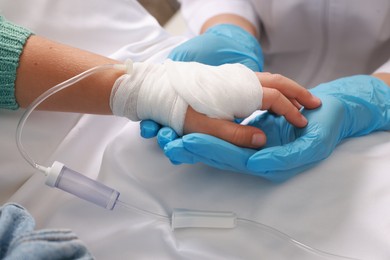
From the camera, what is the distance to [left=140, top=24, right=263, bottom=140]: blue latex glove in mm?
888

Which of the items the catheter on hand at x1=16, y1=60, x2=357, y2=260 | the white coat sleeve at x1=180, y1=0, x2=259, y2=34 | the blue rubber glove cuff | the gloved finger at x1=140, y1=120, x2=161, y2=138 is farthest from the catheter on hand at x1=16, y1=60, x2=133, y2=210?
the white coat sleeve at x1=180, y1=0, x2=259, y2=34

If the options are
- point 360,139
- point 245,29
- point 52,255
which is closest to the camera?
point 52,255

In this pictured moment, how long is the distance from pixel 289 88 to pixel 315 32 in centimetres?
49

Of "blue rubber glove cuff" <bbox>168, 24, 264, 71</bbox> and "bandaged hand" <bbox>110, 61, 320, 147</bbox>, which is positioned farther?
"blue rubber glove cuff" <bbox>168, 24, 264, 71</bbox>

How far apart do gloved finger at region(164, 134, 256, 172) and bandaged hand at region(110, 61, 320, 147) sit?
1.2 inches

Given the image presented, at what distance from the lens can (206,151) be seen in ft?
2.18

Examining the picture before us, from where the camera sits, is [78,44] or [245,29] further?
[245,29]

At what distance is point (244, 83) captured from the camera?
2.27 ft

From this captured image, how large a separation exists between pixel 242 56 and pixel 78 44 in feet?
1.34

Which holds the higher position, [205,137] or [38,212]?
[205,137]

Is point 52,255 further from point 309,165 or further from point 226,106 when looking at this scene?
point 309,165

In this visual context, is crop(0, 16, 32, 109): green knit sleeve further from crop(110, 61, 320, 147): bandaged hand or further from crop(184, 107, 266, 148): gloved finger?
crop(184, 107, 266, 148): gloved finger

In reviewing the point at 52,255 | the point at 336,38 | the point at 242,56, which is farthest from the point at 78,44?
the point at 336,38

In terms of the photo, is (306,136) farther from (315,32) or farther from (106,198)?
(315,32)
